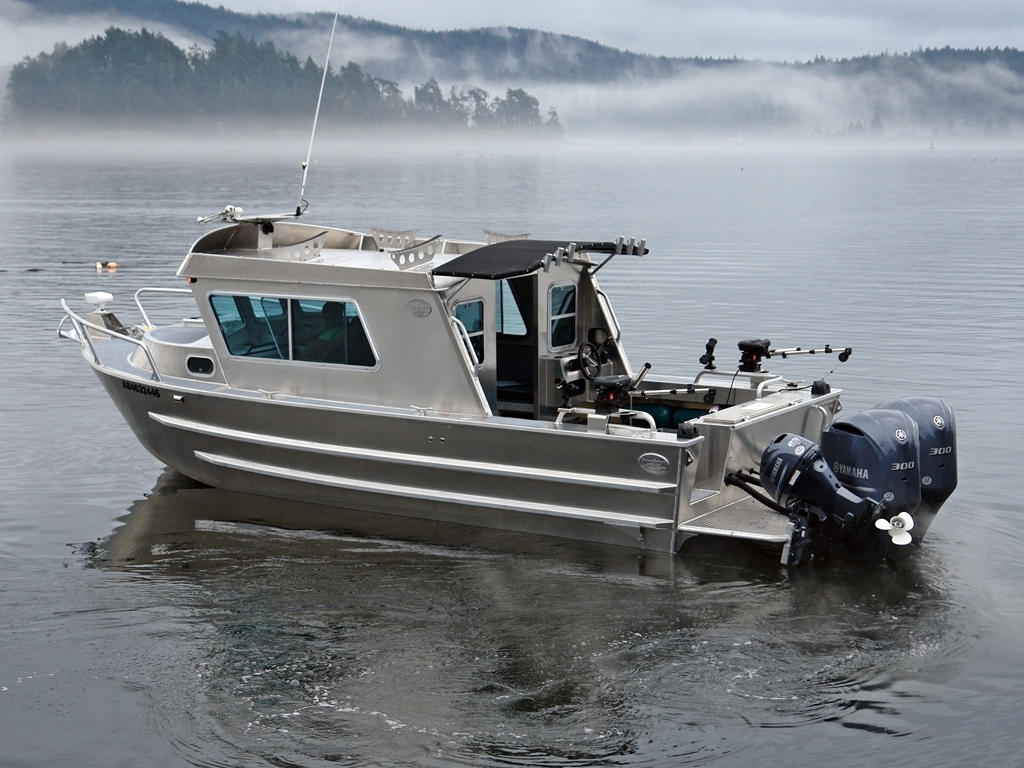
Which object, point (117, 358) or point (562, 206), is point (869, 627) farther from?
point (562, 206)

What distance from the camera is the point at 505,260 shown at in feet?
31.0

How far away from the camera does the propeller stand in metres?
7.94

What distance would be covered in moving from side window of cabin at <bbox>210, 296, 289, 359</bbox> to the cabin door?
1.93 metres

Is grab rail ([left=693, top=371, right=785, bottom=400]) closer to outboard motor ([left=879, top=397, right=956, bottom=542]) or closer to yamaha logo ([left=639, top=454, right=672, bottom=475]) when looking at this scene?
outboard motor ([left=879, top=397, right=956, bottom=542])

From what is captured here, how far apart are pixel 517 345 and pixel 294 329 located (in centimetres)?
201

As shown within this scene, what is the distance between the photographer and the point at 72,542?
9.92 metres

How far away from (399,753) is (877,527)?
3.73 metres

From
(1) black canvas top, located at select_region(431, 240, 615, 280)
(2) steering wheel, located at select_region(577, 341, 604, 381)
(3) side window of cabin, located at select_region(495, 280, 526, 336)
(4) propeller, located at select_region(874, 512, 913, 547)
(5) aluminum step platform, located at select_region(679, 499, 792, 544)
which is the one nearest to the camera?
(4) propeller, located at select_region(874, 512, 913, 547)

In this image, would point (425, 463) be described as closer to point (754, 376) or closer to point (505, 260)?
point (505, 260)

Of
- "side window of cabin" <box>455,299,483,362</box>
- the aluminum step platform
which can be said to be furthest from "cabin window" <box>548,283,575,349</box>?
the aluminum step platform

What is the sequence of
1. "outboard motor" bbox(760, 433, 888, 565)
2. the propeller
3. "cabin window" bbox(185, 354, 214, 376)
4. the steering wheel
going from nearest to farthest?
the propeller < "outboard motor" bbox(760, 433, 888, 565) < the steering wheel < "cabin window" bbox(185, 354, 214, 376)

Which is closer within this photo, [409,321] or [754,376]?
[409,321]

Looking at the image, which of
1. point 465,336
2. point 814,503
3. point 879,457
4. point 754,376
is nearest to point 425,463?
point 465,336

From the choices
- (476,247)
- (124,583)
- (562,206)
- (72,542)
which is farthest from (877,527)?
(562,206)
